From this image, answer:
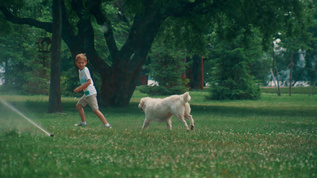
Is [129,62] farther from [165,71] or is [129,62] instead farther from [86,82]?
[165,71]

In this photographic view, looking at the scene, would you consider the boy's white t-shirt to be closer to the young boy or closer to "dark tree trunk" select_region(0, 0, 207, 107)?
the young boy

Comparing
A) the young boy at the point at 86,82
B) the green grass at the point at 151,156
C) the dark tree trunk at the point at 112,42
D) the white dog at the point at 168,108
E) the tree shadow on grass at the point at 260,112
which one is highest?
the dark tree trunk at the point at 112,42

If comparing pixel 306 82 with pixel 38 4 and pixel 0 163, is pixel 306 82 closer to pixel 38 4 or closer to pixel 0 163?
pixel 38 4

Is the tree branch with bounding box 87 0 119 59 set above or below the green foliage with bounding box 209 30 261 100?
above

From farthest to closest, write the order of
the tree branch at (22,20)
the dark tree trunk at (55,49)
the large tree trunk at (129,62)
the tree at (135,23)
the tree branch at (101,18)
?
1. the large tree trunk at (129,62)
2. the tree branch at (22,20)
3. the tree at (135,23)
4. the tree branch at (101,18)
5. the dark tree trunk at (55,49)

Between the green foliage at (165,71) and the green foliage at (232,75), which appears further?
the green foliage at (165,71)

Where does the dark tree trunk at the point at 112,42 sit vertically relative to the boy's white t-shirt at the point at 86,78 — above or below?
above

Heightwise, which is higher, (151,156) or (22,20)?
(22,20)

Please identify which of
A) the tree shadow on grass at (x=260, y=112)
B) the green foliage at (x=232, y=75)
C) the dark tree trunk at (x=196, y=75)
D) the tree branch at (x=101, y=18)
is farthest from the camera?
the dark tree trunk at (x=196, y=75)

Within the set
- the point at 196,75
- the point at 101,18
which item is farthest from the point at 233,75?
the point at 196,75

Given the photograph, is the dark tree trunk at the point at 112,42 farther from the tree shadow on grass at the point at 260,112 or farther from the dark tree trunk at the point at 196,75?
the dark tree trunk at the point at 196,75

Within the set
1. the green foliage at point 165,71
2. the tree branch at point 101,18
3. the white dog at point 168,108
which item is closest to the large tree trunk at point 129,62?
the tree branch at point 101,18

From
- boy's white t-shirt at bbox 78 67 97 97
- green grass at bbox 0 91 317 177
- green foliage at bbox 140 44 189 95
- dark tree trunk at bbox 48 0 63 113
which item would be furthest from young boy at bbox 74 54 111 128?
green foliage at bbox 140 44 189 95

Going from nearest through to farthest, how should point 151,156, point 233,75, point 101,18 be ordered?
point 151,156 → point 101,18 → point 233,75
